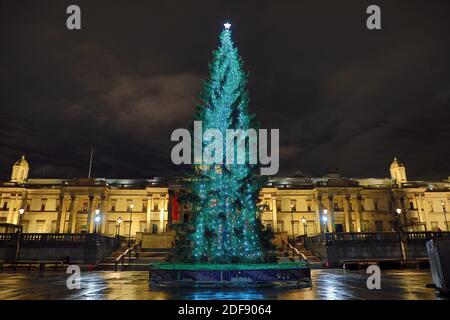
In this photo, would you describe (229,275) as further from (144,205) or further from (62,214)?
(62,214)

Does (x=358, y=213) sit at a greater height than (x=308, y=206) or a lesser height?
lesser

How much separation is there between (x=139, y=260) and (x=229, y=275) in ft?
80.8

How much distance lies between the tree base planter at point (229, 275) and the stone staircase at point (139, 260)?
59.4 ft

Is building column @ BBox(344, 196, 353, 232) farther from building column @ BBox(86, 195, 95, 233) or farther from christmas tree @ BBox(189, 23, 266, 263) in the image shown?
christmas tree @ BBox(189, 23, 266, 263)

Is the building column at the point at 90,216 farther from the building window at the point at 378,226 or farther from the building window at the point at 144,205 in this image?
the building window at the point at 378,226

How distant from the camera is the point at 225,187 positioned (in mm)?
16031

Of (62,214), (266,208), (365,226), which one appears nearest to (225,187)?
(266,208)

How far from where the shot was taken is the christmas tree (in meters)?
15.2

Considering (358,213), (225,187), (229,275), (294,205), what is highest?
(294,205)

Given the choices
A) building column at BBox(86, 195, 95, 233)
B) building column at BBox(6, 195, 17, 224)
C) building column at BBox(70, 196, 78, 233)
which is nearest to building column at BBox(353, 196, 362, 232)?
building column at BBox(86, 195, 95, 233)

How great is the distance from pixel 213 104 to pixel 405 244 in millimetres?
30770
